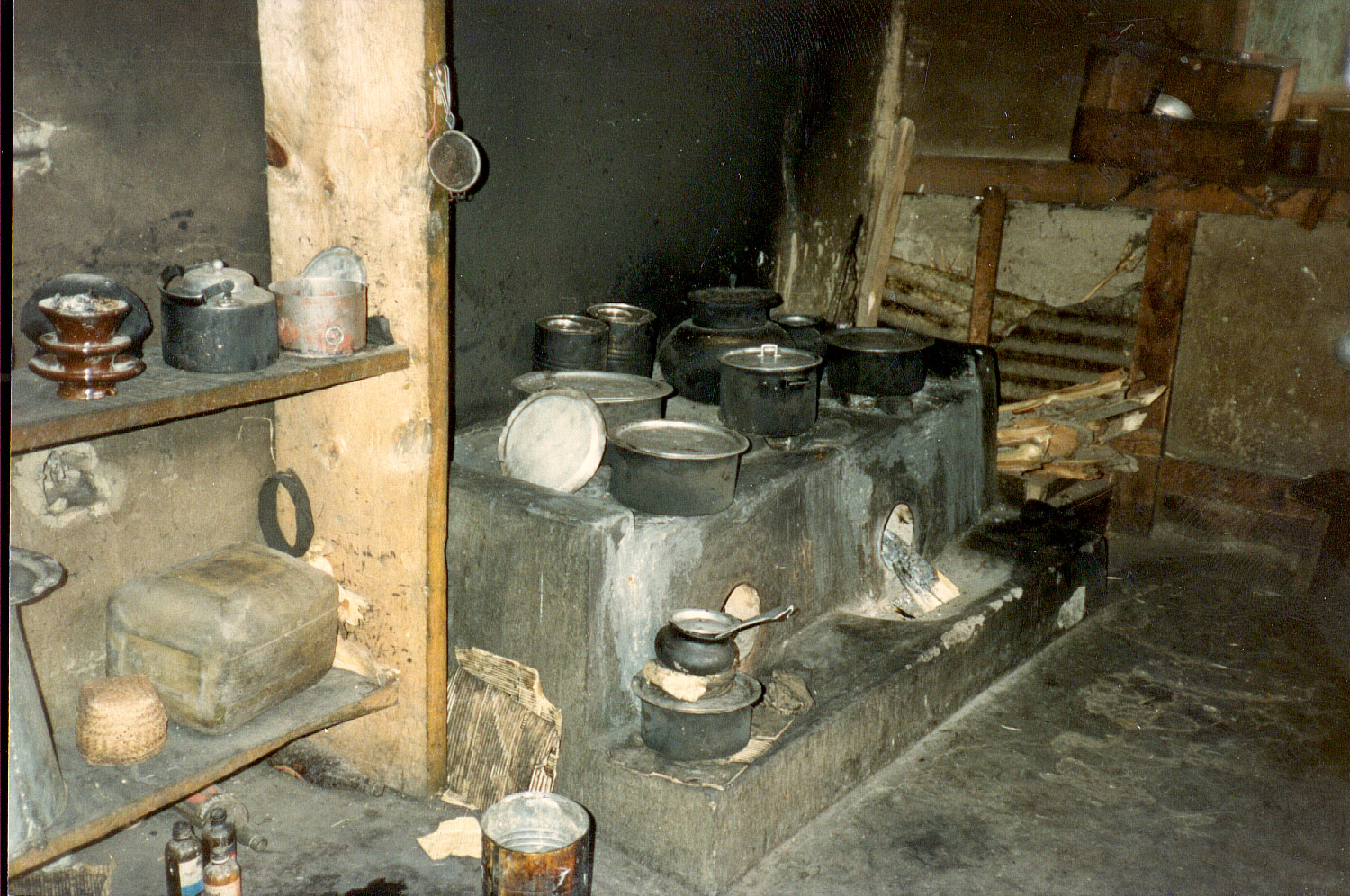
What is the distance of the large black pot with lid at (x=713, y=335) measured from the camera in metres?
4.98

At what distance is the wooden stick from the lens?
7211 millimetres

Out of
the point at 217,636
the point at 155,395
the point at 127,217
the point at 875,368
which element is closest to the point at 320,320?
the point at 155,395

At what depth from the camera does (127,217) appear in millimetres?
3322

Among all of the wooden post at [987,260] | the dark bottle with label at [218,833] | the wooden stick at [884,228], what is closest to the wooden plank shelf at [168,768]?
the dark bottle with label at [218,833]

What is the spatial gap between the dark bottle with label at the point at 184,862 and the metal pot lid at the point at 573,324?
2.24m

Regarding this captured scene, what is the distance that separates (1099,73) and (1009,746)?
403 cm

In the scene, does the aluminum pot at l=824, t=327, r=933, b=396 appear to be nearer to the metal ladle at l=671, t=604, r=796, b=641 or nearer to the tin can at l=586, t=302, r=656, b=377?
the tin can at l=586, t=302, r=656, b=377

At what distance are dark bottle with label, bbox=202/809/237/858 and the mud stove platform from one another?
3.23 ft

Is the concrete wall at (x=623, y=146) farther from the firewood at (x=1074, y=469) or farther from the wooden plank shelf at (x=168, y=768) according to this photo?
the firewood at (x=1074, y=469)

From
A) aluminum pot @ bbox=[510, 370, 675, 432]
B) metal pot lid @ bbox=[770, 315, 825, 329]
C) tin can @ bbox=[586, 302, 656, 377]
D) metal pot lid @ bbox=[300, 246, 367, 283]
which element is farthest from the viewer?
metal pot lid @ bbox=[770, 315, 825, 329]

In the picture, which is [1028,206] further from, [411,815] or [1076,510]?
[411,815]

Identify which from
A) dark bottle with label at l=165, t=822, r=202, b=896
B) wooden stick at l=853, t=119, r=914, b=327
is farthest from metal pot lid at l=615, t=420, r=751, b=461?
wooden stick at l=853, t=119, r=914, b=327

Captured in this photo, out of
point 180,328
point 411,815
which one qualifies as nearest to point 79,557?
point 180,328

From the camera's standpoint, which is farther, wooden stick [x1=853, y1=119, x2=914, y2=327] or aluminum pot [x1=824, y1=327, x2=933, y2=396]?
wooden stick [x1=853, y1=119, x2=914, y2=327]
